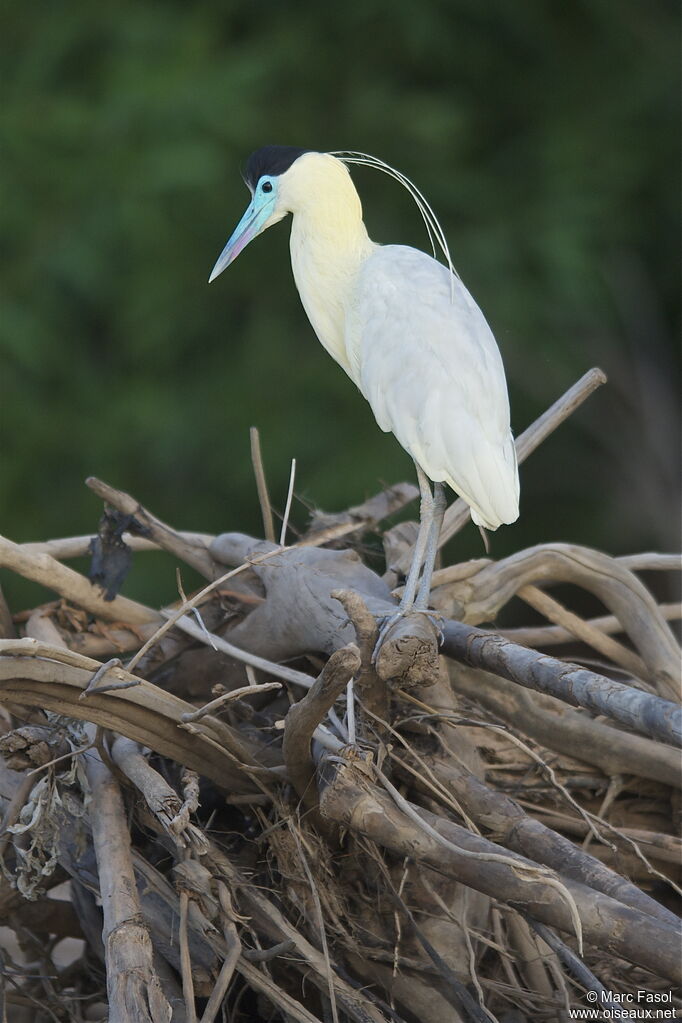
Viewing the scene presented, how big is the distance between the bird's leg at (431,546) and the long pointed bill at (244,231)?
1.42 ft

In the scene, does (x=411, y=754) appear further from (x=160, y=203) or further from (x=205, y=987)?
(x=160, y=203)

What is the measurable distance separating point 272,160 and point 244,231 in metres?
0.11

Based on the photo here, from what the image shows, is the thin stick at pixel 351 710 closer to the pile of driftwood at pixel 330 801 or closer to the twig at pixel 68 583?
the pile of driftwood at pixel 330 801

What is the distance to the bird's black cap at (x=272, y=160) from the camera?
63.8 inches

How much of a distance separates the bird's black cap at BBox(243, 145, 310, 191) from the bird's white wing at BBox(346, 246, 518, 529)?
0.21m

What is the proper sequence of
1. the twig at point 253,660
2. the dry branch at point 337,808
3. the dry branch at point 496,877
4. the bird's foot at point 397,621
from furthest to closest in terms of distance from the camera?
the twig at point 253,660, the bird's foot at point 397,621, the dry branch at point 337,808, the dry branch at point 496,877

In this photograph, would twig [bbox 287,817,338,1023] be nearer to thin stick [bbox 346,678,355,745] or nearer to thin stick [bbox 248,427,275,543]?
thin stick [bbox 346,678,355,745]

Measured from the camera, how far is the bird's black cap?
5.32 feet

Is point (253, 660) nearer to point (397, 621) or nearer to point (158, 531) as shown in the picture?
point (397, 621)

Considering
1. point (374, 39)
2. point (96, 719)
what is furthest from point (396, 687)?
point (374, 39)

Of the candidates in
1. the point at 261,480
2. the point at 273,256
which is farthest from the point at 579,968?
the point at 273,256

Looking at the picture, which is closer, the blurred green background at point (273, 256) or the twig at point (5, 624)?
the twig at point (5, 624)

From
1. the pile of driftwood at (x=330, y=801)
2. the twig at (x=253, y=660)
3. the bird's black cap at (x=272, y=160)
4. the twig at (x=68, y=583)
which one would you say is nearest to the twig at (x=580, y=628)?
the pile of driftwood at (x=330, y=801)

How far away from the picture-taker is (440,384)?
151cm
